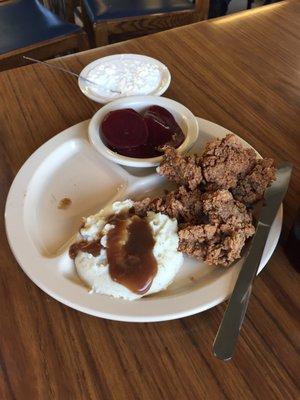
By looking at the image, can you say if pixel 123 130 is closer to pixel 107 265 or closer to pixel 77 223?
pixel 77 223

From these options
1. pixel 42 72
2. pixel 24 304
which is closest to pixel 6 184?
pixel 24 304

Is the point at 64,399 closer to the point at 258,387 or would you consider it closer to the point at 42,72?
the point at 258,387

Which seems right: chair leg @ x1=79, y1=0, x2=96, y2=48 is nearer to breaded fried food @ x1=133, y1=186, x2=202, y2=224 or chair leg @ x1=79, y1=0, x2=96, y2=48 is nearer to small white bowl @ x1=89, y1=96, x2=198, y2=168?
small white bowl @ x1=89, y1=96, x2=198, y2=168

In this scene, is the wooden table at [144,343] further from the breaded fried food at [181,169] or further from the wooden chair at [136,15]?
the wooden chair at [136,15]

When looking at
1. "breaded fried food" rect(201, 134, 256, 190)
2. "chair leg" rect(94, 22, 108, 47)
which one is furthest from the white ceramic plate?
"chair leg" rect(94, 22, 108, 47)

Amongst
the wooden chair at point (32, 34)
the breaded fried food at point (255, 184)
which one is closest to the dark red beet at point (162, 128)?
the breaded fried food at point (255, 184)

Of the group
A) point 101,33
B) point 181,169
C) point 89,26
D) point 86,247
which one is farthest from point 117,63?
point 89,26
